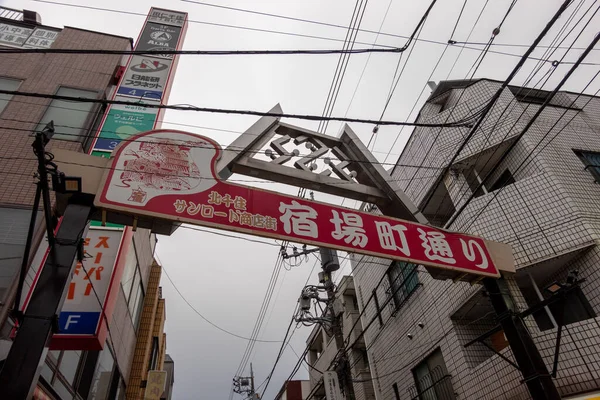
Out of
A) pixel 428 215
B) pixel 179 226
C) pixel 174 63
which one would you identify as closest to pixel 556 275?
pixel 428 215

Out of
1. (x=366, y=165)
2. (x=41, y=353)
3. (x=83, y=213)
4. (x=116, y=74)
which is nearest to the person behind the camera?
(x=41, y=353)

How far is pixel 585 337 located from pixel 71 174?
382 inches

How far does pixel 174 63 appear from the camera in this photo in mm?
13352

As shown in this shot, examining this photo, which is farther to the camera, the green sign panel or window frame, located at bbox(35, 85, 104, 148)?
the green sign panel

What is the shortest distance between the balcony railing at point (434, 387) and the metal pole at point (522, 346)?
3672 millimetres

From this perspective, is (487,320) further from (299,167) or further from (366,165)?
(299,167)

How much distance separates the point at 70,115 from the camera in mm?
11000

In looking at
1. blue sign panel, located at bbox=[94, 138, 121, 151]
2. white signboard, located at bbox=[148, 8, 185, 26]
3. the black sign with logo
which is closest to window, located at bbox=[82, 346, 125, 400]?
blue sign panel, located at bbox=[94, 138, 121, 151]

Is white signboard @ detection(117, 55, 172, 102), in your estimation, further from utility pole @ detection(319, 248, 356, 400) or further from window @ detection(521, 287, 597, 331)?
window @ detection(521, 287, 597, 331)

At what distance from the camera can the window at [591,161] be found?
395 inches

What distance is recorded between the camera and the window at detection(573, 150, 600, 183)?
32.9 feet

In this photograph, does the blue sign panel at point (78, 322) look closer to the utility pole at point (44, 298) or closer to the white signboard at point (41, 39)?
the utility pole at point (44, 298)

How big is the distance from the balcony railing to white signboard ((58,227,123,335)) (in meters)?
8.74

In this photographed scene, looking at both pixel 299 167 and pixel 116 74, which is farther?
pixel 116 74
